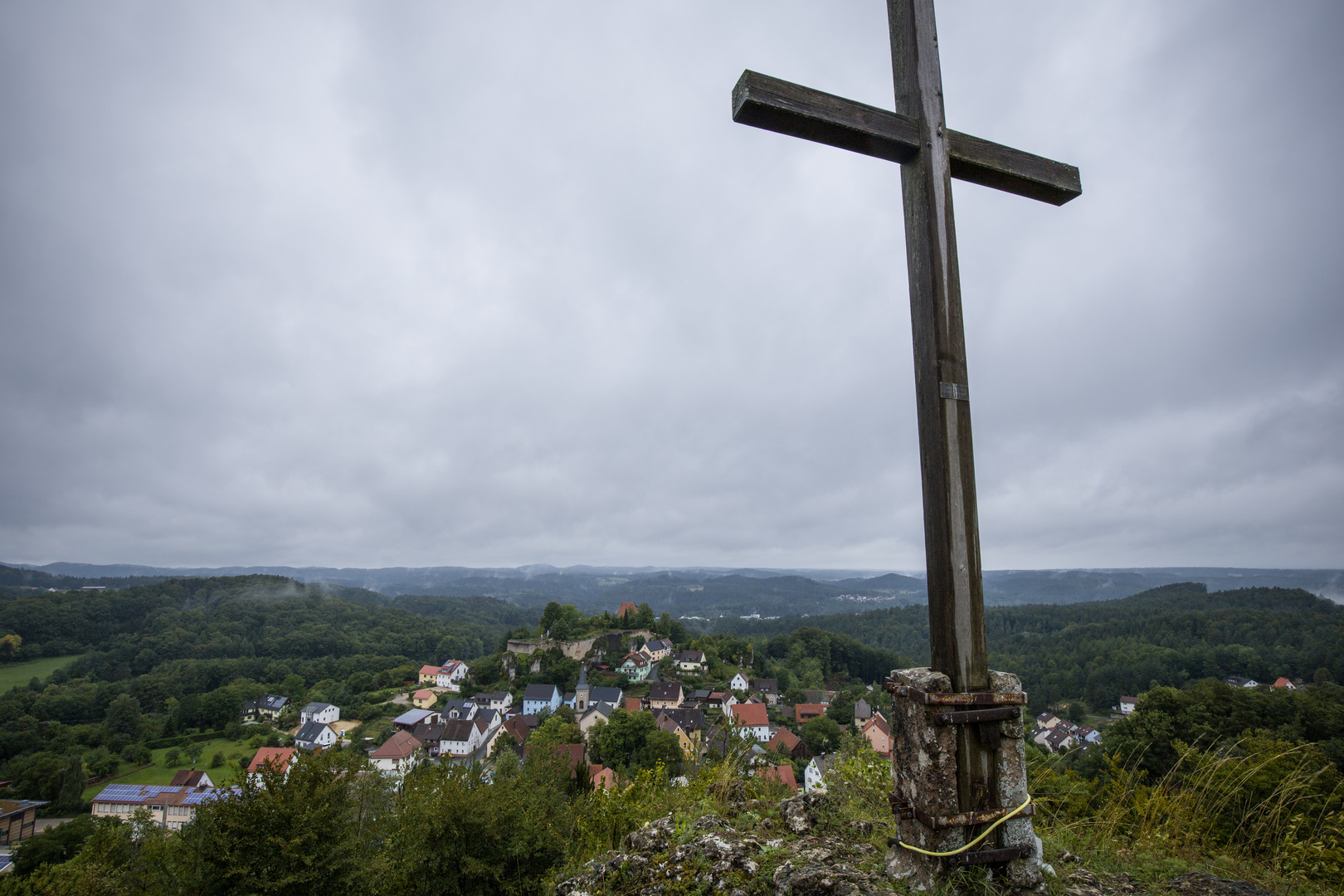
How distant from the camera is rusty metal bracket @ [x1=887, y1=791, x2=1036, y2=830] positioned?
221 centimetres

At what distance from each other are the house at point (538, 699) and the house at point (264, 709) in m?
26.1

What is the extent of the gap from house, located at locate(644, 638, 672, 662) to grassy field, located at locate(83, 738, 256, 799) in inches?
1369

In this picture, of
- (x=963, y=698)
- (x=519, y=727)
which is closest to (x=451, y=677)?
(x=519, y=727)

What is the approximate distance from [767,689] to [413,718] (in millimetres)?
32956

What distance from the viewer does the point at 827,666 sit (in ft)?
237

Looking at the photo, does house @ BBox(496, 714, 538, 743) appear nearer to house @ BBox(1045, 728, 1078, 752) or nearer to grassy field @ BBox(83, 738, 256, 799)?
grassy field @ BBox(83, 738, 256, 799)

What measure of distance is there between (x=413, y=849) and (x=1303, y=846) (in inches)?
289

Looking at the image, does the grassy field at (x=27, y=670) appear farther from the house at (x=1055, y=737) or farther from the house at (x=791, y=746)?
the house at (x=1055, y=737)

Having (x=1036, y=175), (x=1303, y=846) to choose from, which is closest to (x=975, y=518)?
(x=1036, y=175)

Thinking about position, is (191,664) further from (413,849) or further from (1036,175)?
(1036,175)

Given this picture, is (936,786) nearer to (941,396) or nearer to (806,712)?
(941,396)

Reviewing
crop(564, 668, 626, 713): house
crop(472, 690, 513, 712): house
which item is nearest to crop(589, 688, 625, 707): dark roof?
crop(564, 668, 626, 713): house

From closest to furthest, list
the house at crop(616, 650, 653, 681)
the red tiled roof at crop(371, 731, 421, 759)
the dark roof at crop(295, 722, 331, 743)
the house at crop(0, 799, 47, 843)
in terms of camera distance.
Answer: the house at crop(0, 799, 47, 843)
the red tiled roof at crop(371, 731, 421, 759)
the dark roof at crop(295, 722, 331, 743)
the house at crop(616, 650, 653, 681)

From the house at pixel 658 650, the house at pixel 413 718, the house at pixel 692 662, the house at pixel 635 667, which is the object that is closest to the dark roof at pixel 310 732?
the house at pixel 413 718
